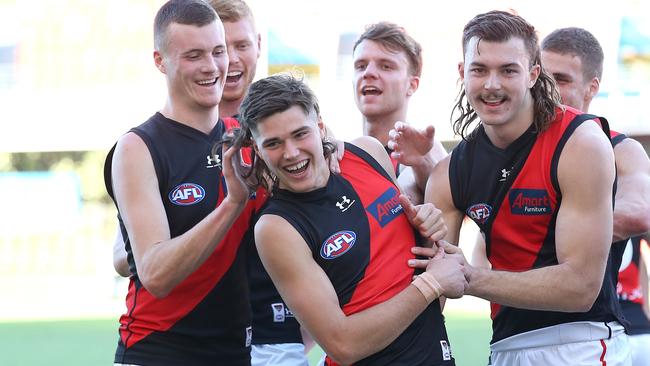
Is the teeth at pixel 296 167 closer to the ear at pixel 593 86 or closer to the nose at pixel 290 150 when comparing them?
the nose at pixel 290 150

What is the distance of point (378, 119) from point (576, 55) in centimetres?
116

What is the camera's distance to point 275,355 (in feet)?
16.5

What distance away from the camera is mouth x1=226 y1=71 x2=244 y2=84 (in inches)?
209

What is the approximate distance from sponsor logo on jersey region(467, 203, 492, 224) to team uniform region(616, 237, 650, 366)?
4.89 ft

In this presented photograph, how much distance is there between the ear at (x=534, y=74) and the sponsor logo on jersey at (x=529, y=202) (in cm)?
46

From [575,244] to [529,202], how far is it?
10.7 inches

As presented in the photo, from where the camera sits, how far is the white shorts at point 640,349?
5562 mm

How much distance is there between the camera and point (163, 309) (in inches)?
172

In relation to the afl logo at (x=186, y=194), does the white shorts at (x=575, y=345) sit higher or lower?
lower

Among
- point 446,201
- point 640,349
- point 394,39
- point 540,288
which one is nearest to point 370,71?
point 394,39

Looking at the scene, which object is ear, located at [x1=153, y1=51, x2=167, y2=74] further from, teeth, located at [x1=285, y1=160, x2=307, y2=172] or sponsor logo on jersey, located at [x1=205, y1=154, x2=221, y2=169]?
teeth, located at [x1=285, y1=160, x2=307, y2=172]

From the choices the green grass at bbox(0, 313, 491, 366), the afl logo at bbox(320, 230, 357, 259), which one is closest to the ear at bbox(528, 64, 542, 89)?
the afl logo at bbox(320, 230, 357, 259)

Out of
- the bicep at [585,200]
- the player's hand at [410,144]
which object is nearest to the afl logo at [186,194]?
the player's hand at [410,144]

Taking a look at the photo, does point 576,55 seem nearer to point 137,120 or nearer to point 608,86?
point 608,86
